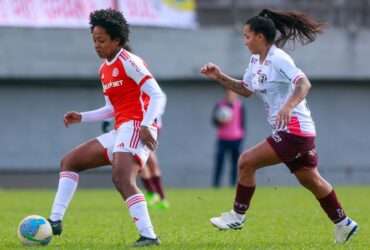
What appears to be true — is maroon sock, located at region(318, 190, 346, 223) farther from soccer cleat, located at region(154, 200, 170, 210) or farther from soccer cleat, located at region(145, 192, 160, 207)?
soccer cleat, located at region(145, 192, 160, 207)

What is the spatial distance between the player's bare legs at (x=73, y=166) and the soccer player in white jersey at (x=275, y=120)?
3.91 feet

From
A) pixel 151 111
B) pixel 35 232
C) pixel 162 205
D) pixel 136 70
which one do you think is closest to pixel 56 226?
pixel 35 232

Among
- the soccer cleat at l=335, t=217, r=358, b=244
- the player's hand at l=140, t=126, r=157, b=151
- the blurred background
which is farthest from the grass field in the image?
the blurred background

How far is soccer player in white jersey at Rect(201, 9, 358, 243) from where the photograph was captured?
31.0ft

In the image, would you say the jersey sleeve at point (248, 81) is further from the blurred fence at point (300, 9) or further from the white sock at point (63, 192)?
the blurred fence at point (300, 9)

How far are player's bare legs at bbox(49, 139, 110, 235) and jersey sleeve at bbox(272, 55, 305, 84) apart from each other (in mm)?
1656

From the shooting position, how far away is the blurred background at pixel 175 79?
78.9 feet

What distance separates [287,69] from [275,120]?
445 mm

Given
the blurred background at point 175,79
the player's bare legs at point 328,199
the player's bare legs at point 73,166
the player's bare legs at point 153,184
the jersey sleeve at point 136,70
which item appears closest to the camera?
the jersey sleeve at point 136,70

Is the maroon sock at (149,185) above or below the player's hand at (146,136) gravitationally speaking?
below

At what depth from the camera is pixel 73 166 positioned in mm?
9555

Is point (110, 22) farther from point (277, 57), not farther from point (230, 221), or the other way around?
point (230, 221)

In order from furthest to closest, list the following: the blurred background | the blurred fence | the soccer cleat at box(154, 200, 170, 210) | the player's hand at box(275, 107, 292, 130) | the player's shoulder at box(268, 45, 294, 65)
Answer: the blurred fence
the blurred background
the soccer cleat at box(154, 200, 170, 210)
the player's shoulder at box(268, 45, 294, 65)
the player's hand at box(275, 107, 292, 130)

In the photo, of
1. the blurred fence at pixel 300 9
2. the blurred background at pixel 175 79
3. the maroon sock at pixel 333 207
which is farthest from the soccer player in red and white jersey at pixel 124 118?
the blurred fence at pixel 300 9
